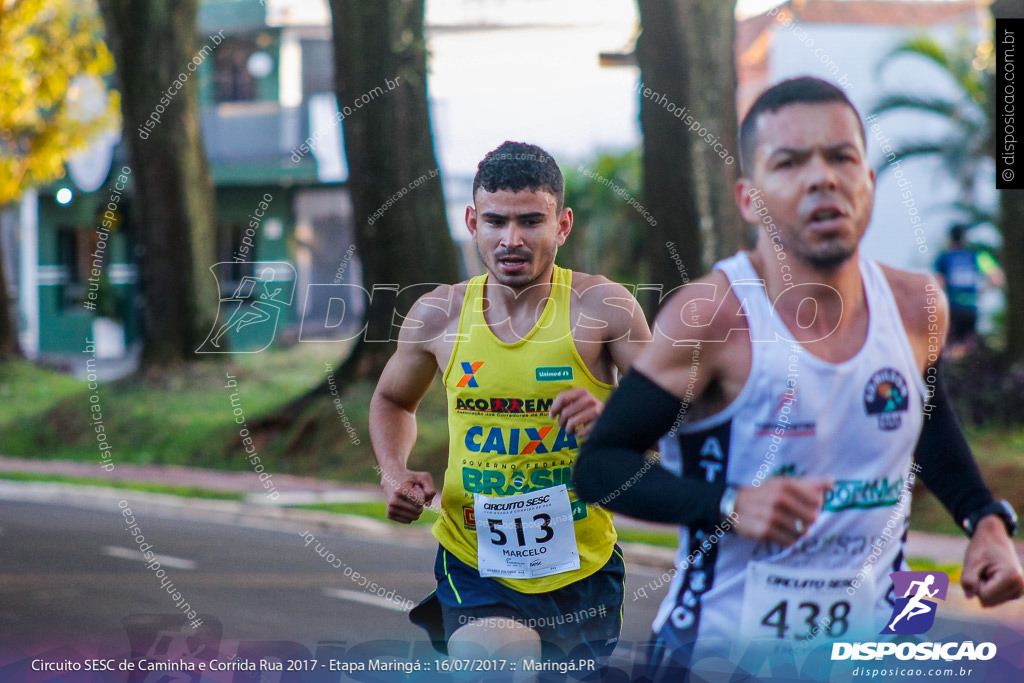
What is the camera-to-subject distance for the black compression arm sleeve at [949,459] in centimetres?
260

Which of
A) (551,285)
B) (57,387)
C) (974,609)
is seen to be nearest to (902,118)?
(57,387)

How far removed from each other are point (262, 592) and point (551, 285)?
4752 millimetres

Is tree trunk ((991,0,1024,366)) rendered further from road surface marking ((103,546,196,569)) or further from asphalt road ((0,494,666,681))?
road surface marking ((103,546,196,569))

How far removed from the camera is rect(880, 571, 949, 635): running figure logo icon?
2564mm

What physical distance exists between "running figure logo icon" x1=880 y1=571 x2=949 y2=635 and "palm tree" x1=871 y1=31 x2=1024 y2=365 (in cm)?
813

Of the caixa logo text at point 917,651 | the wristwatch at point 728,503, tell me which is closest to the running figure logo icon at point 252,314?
the caixa logo text at point 917,651

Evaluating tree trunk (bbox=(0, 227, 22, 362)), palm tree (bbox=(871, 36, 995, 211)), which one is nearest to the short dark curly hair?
palm tree (bbox=(871, 36, 995, 211))

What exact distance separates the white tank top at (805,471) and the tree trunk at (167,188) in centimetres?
1275

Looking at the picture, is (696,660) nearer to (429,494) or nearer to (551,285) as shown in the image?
(429,494)

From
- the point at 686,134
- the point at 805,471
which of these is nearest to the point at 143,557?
the point at 686,134

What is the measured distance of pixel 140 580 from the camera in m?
8.16

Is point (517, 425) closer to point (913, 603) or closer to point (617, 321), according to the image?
point (617, 321)

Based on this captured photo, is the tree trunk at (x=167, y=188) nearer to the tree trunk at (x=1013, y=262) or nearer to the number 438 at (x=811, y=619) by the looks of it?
the tree trunk at (x=1013, y=262)

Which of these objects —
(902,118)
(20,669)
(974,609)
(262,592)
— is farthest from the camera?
(902,118)
